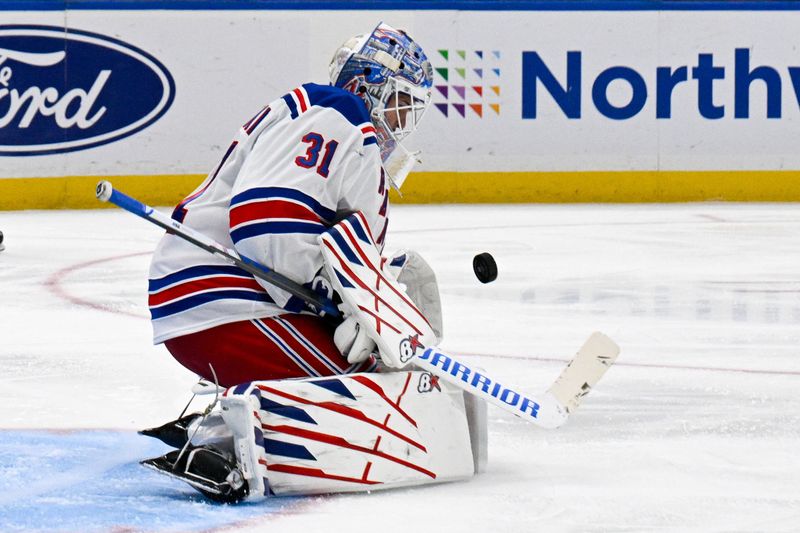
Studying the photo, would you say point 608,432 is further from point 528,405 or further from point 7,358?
point 7,358

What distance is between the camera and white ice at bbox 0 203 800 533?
2.26 m

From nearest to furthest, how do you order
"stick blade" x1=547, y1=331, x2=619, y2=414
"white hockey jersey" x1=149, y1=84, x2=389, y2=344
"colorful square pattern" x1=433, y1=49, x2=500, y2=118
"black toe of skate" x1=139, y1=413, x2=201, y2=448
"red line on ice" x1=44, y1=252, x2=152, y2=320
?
"white hockey jersey" x1=149, y1=84, x2=389, y2=344 → "stick blade" x1=547, y1=331, x2=619, y2=414 → "black toe of skate" x1=139, y1=413, x2=201, y2=448 → "red line on ice" x1=44, y1=252, x2=152, y2=320 → "colorful square pattern" x1=433, y1=49, x2=500, y2=118

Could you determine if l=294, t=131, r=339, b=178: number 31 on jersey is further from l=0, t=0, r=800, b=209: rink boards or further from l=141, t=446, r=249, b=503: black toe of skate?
l=0, t=0, r=800, b=209: rink boards

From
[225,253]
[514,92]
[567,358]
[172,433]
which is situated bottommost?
[514,92]

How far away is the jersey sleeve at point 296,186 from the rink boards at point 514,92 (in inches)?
235

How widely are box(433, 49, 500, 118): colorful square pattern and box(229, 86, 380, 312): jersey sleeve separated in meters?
6.16

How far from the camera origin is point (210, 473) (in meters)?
2.23

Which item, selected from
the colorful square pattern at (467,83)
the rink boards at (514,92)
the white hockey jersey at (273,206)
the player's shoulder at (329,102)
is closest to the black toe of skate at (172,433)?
the white hockey jersey at (273,206)

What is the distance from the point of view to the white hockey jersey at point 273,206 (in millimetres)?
2311

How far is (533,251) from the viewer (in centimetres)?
625

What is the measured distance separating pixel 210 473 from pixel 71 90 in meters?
6.23

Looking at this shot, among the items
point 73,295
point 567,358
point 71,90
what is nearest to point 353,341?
point 567,358

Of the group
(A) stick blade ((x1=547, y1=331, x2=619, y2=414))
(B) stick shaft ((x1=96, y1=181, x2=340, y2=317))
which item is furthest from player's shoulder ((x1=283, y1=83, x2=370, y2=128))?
(A) stick blade ((x1=547, y1=331, x2=619, y2=414))

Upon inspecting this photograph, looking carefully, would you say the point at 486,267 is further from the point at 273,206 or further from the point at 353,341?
the point at 273,206
